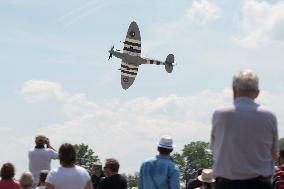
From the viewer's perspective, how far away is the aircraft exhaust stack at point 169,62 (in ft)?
234

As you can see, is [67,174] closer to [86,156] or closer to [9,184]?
[9,184]

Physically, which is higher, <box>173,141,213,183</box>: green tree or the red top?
the red top

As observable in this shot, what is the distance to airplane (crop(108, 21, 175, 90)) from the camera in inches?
2719

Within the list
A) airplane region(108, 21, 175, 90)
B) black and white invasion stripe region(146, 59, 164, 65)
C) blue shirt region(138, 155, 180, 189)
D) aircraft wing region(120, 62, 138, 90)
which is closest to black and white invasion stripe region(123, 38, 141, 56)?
airplane region(108, 21, 175, 90)

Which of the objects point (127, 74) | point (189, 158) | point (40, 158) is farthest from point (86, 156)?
point (40, 158)

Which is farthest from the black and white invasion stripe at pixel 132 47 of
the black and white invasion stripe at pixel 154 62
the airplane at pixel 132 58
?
the black and white invasion stripe at pixel 154 62

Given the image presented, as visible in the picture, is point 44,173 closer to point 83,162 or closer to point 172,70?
point 172,70

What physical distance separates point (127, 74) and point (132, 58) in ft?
13.0

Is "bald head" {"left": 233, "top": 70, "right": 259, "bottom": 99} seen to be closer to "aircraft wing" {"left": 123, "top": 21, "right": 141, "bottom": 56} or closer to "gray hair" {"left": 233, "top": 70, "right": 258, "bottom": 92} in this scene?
"gray hair" {"left": 233, "top": 70, "right": 258, "bottom": 92}

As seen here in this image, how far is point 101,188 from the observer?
1173 centimetres

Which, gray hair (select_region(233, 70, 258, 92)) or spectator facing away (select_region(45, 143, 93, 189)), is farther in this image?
spectator facing away (select_region(45, 143, 93, 189))

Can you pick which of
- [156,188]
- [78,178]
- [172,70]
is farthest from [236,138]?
[172,70]

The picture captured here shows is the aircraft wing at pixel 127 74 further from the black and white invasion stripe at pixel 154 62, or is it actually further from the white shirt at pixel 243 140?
the white shirt at pixel 243 140

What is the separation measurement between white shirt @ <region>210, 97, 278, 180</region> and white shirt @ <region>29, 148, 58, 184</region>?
723 cm
